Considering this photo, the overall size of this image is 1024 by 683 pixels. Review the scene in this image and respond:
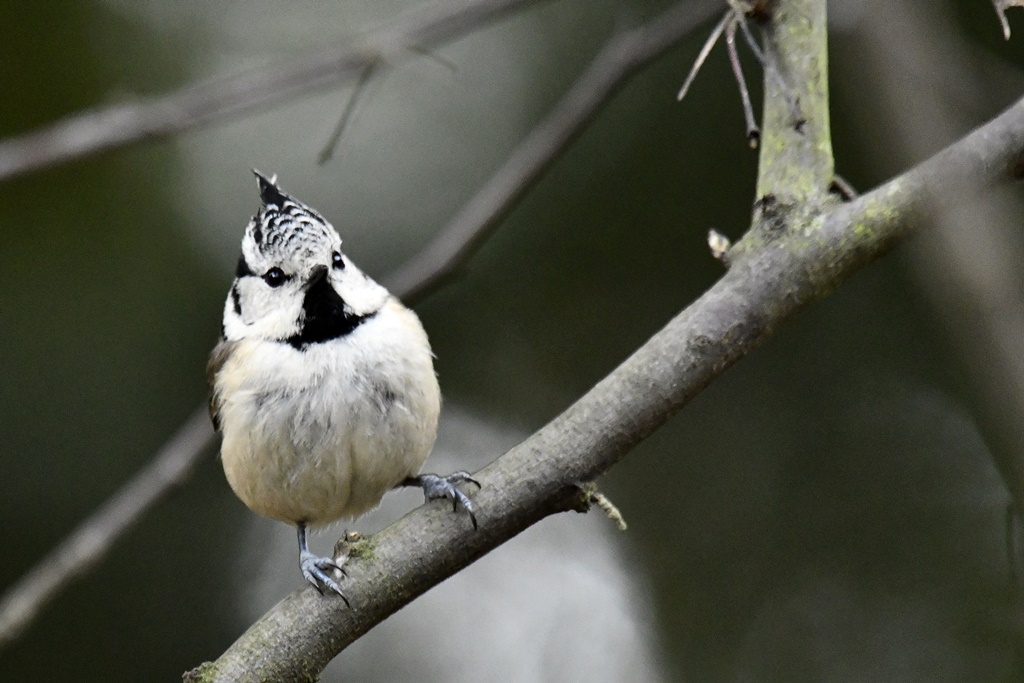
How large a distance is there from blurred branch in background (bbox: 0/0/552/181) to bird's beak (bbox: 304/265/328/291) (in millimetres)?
859

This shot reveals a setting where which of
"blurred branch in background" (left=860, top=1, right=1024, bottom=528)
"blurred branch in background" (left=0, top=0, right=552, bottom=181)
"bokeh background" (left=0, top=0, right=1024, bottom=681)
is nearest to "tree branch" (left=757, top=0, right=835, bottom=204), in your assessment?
"blurred branch in background" (left=860, top=1, right=1024, bottom=528)

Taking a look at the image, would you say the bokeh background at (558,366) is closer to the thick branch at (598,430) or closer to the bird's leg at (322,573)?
the thick branch at (598,430)

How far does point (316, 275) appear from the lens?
10.6ft

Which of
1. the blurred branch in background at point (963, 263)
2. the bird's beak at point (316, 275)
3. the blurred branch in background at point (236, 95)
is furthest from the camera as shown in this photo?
the bird's beak at point (316, 275)

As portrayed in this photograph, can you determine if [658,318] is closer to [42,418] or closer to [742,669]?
[742,669]

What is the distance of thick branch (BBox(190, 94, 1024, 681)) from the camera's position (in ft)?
7.70

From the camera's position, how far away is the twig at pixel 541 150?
306 centimetres

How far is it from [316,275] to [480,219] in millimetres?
521

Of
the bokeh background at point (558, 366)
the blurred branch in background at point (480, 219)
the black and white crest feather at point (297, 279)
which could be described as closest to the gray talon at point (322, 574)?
the blurred branch in background at point (480, 219)

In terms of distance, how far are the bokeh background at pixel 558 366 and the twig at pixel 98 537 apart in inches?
78.8

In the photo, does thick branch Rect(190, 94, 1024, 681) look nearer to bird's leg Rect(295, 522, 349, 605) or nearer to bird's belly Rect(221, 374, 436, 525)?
bird's leg Rect(295, 522, 349, 605)

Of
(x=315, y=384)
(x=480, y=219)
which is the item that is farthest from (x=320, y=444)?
(x=480, y=219)

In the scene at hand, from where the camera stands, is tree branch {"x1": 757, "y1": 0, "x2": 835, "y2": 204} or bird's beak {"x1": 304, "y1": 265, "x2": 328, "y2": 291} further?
bird's beak {"x1": 304, "y1": 265, "x2": 328, "y2": 291}

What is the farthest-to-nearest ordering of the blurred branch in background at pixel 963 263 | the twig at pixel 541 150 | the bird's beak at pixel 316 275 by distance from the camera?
the bird's beak at pixel 316 275 < the twig at pixel 541 150 < the blurred branch in background at pixel 963 263
